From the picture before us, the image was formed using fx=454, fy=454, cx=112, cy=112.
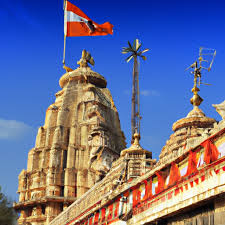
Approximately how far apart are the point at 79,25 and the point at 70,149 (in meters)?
18.9

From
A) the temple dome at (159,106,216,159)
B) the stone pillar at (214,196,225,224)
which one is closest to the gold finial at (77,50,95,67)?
the temple dome at (159,106,216,159)

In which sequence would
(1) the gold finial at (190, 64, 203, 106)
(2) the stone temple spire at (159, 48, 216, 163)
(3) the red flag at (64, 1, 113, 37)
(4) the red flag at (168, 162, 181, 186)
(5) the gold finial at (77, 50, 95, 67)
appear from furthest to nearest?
(5) the gold finial at (77, 50, 95, 67) → (3) the red flag at (64, 1, 113, 37) → (2) the stone temple spire at (159, 48, 216, 163) → (1) the gold finial at (190, 64, 203, 106) → (4) the red flag at (168, 162, 181, 186)

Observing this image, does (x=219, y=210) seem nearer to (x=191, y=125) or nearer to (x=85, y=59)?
(x=191, y=125)

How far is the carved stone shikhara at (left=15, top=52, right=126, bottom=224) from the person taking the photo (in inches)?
2287

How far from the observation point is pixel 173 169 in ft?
69.3

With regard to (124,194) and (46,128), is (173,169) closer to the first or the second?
(124,194)

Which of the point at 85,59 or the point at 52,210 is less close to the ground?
the point at 85,59

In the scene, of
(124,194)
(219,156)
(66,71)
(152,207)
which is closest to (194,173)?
(219,156)

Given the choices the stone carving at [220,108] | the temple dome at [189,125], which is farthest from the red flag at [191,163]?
the temple dome at [189,125]

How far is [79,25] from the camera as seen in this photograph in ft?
167

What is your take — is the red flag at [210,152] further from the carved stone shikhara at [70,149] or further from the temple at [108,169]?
the carved stone shikhara at [70,149]

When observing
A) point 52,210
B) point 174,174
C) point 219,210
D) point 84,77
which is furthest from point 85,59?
point 219,210

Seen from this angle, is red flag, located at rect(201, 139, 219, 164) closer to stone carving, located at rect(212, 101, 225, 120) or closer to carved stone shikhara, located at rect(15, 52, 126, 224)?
stone carving, located at rect(212, 101, 225, 120)

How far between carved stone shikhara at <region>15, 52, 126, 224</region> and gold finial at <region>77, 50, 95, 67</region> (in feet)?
6.03
